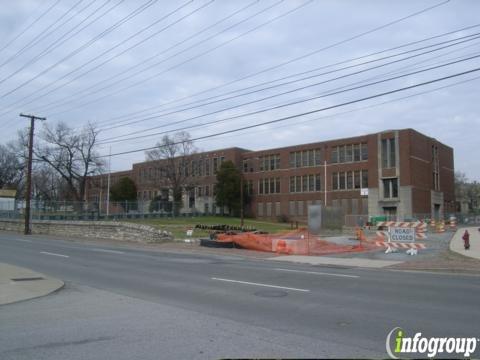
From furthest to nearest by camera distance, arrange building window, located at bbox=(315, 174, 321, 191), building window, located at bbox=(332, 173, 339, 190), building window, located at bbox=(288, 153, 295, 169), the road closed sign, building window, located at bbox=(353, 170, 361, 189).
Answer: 1. building window, located at bbox=(288, 153, 295, 169)
2. building window, located at bbox=(315, 174, 321, 191)
3. building window, located at bbox=(332, 173, 339, 190)
4. building window, located at bbox=(353, 170, 361, 189)
5. the road closed sign

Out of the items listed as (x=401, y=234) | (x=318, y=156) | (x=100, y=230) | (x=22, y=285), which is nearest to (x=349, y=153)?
(x=318, y=156)

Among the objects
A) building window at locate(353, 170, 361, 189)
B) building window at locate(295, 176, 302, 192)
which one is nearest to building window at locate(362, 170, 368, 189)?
building window at locate(353, 170, 361, 189)

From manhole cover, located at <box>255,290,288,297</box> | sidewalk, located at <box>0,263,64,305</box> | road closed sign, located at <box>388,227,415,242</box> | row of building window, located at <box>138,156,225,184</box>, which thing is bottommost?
manhole cover, located at <box>255,290,288,297</box>

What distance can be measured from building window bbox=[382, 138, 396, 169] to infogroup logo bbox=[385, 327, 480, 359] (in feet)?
210

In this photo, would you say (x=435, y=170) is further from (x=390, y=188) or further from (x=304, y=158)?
(x=304, y=158)

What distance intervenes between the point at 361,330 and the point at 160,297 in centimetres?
497

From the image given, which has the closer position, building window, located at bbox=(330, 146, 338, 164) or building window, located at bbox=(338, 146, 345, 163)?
building window, located at bbox=(338, 146, 345, 163)

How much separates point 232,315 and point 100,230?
106 ft

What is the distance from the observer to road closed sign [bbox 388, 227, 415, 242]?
72.8ft

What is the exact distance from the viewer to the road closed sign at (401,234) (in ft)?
72.8

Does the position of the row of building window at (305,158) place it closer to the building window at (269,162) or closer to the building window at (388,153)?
the building window at (269,162)

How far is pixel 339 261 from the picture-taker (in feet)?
65.7

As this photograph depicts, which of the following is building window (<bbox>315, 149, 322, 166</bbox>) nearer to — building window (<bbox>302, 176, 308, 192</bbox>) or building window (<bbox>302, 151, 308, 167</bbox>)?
building window (<bbox>302, 151, 308, 167</bbox>)

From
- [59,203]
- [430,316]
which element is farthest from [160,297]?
[59,203]
